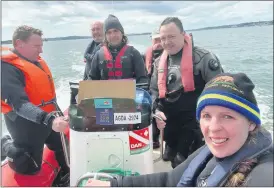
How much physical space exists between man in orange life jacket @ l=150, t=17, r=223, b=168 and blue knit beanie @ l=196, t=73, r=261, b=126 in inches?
46.8

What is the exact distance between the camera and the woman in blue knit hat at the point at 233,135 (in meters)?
1.05

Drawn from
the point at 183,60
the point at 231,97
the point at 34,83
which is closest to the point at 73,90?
the point at 34,83

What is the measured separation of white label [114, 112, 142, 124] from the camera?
1.65m

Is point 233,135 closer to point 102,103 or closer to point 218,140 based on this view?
point 218,140

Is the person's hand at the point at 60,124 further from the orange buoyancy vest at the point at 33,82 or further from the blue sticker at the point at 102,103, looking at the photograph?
the orange buoyancy vest at the point at 33,82

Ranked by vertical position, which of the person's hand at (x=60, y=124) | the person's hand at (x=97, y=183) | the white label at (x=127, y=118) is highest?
the white label at (x=127, y=118)

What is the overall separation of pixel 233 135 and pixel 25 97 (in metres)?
1.46

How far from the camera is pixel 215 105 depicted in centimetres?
117

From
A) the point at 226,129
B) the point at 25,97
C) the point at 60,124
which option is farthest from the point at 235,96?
the point at 25,97

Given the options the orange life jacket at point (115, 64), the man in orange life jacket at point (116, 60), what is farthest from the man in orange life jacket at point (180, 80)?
the orange life jacket at point (115, 64)

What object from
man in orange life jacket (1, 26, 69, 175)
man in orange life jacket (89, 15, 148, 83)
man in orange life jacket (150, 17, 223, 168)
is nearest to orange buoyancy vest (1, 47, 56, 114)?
man in orange life jacket (1, 26, 69, 175)

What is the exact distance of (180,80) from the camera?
8.36ft

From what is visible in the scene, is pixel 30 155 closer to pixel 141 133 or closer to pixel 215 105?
pixel 141 133

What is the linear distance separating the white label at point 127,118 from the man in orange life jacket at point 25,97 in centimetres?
72
